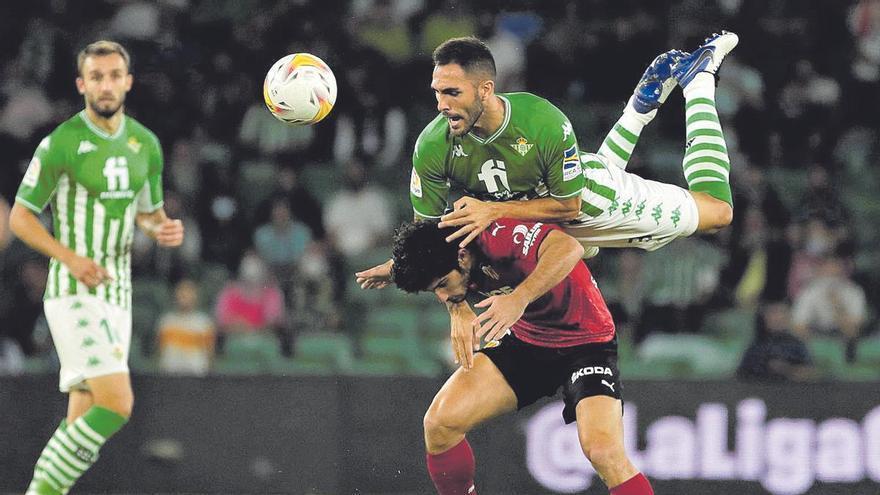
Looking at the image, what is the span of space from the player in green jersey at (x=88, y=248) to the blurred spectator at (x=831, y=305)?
5564 millimetres

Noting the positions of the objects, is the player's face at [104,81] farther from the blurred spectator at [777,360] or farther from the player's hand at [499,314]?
the blurred spectator at [777,360]

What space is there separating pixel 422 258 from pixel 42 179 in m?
2.41

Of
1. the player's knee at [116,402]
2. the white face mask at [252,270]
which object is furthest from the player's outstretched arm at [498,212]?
the white face mask at [252,270]

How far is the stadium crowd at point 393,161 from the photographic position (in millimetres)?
10969

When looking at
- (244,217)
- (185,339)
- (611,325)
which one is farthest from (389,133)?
(611,325)

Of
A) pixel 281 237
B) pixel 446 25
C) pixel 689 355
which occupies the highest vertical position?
pixel 446 25

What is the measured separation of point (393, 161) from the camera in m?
12.8

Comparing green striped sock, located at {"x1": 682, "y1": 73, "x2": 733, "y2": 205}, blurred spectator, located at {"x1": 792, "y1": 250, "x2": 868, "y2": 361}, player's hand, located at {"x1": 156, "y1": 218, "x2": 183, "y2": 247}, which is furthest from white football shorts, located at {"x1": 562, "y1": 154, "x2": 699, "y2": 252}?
blurred spectator, located at {"x1": 792, "y1": 250, "x2": 868, "y2": 361}

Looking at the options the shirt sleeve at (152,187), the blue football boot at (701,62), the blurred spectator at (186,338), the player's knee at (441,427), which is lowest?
the blurred spectator at (186,338)

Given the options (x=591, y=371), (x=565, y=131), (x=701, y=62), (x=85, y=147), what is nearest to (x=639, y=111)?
(x=701, y=62)

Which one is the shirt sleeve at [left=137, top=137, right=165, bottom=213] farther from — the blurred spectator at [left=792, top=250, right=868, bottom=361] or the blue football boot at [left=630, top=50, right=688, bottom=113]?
the blurred spectator at [left=792, top=250, right=868, bottom=361]

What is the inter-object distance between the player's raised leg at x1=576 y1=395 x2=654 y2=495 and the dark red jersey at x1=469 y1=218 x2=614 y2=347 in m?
0.42

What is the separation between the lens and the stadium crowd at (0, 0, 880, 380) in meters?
11.0

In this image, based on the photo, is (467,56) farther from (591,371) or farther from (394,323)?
(394,323)
